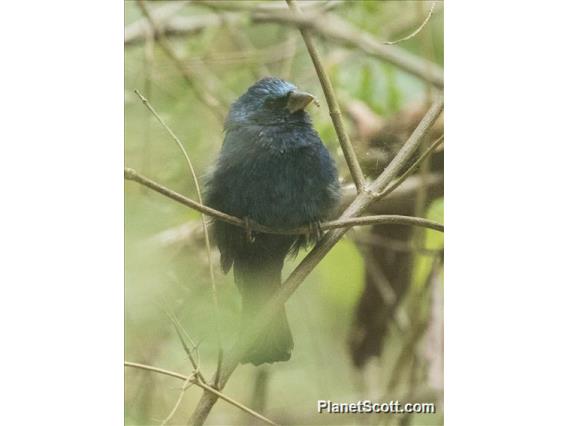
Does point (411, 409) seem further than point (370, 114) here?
No

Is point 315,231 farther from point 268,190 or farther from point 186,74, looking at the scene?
point 186,74

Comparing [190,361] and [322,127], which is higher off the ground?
[322,127]

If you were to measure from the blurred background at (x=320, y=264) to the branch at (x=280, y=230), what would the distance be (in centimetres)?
11

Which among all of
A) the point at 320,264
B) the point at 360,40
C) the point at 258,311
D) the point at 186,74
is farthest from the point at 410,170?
the point at 186,74

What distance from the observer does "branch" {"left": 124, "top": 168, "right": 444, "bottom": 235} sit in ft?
8.75

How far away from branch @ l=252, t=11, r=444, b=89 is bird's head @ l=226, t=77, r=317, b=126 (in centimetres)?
22

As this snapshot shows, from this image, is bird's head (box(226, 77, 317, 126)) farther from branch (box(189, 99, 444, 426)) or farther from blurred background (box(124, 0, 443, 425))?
branch (box(189, 99, 444, 426))

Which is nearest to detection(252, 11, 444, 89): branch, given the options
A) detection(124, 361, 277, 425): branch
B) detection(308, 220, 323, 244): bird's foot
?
detection(308, 220, 323, 244): bird's foot

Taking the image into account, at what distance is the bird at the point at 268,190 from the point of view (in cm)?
290

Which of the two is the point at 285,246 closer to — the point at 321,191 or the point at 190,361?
the point at 321,191

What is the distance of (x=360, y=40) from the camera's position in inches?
123

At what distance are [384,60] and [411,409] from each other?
113 cm

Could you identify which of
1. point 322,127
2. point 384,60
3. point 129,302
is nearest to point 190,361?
point 129,302

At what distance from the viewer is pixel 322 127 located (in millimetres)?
3027
